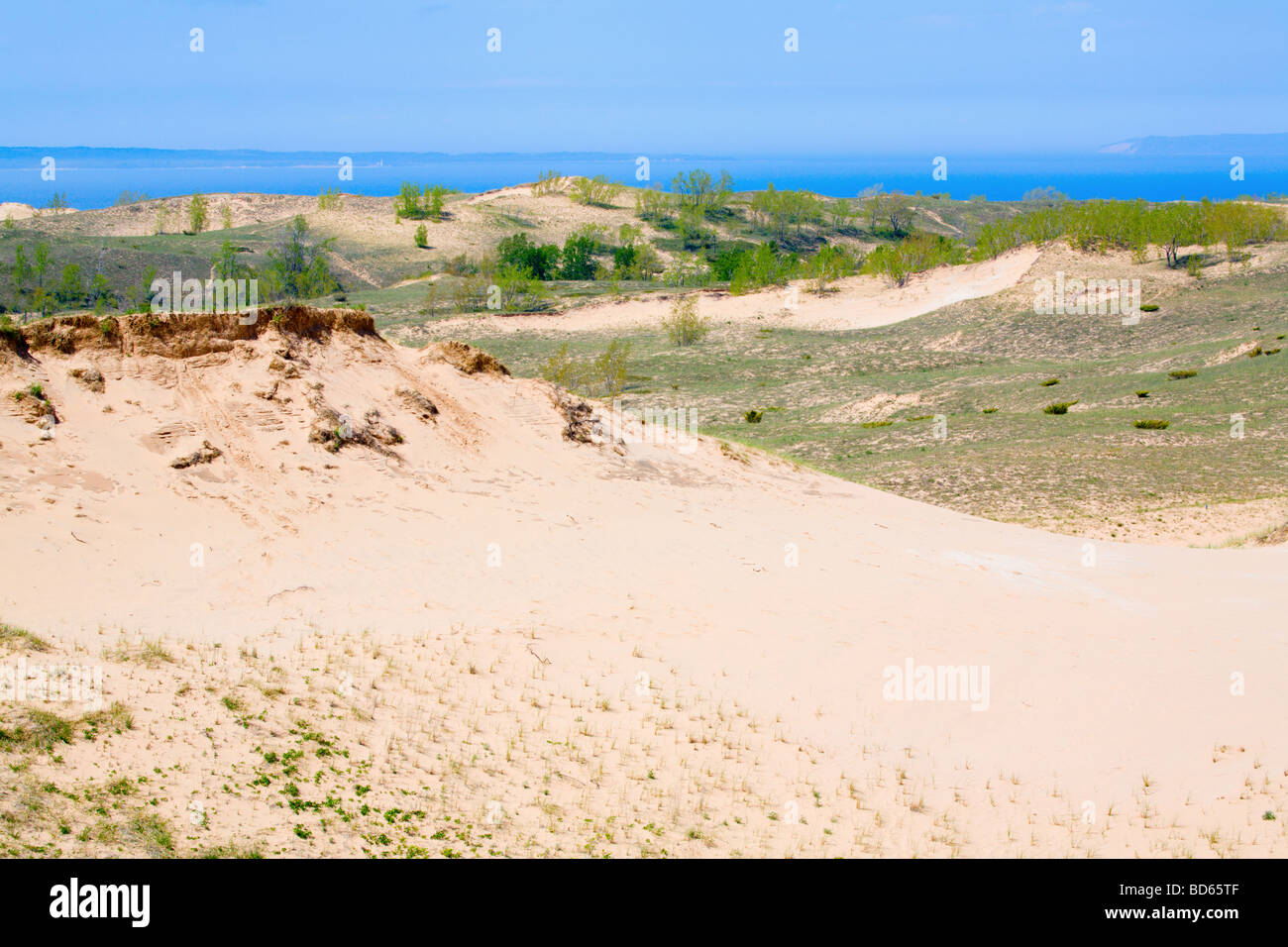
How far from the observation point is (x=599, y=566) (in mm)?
19531

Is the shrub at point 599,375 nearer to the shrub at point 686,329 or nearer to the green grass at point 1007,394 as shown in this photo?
the green grass at point 1007,394

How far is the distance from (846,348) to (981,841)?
60.8 meters

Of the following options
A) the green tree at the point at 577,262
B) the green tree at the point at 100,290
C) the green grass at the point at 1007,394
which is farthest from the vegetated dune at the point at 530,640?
the green tree at the point at 577,262

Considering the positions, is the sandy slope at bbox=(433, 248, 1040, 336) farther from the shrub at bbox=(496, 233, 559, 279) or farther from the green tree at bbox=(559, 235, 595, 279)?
the green tree at bbox=(559, 235, 595, 279)

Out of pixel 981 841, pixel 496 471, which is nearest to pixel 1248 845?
pixel 981 841

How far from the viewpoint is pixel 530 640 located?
15383 mm

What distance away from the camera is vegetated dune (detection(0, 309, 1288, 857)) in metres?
10.4

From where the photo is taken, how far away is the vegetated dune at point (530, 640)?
10.4 m

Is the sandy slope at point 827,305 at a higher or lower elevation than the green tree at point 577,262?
lower

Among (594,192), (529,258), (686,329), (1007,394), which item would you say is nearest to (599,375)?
(686,329)

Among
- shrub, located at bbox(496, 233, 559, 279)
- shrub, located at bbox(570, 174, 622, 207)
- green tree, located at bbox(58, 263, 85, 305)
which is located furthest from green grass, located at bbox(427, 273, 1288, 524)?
shrub, located at bbox(570, 174, 622, 207)

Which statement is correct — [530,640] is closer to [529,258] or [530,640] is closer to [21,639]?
[21,639]

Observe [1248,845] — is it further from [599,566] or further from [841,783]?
[599,566]

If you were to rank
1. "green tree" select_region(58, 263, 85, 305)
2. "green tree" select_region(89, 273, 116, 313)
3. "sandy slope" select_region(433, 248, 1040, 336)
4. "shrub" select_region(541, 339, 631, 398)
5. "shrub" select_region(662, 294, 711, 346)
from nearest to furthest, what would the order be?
"shrub" select_region(541, 339, 631, 398)
"shrub" select_region(662, 294, 711, 346)
"green tree" select_region(58, 263, 85, 305)
"green tree" select_region(89, 273, 116, 313)
"sandy slope" select_region(433, 248, 1040, 336)
